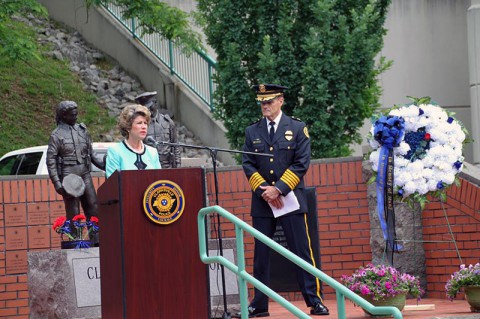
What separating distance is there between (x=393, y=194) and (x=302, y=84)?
5682mm

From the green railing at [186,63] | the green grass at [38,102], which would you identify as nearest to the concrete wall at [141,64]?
the green railing at [186,63]

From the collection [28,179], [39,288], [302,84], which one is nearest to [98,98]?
[302,84]

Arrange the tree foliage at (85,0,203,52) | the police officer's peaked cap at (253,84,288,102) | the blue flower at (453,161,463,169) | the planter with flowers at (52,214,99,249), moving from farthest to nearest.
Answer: the tree foliage at (85,0,203,52)
the planter with flowers at (52,214,99,249)
the blue flower at (453,161,463,169)
the police officer's peaked cap at (253,84,288,102)

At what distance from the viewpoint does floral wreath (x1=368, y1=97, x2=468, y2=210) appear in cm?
1039

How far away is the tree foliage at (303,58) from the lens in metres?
15.8

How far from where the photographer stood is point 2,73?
21141 millimetres

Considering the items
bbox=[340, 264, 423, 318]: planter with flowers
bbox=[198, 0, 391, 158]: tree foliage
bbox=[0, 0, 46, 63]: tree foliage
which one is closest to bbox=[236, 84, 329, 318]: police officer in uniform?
bbox=[340, 264, 423, 318]: planter with flowers

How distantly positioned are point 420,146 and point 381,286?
1392 millimetres

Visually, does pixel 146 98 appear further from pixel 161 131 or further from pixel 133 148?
pixel 133 148

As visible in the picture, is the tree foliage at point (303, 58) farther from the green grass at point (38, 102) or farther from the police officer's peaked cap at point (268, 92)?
the police officer's peaked cap at point (268, 92)

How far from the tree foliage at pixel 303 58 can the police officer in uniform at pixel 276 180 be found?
207 inches

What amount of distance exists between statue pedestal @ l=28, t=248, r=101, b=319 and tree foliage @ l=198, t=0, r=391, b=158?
5310 millimetres

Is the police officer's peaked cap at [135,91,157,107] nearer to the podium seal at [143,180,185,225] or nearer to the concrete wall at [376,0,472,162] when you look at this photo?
the podium seal at [143,180,185,225]

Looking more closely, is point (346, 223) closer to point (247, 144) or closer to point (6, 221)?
→ point (247, 144)
